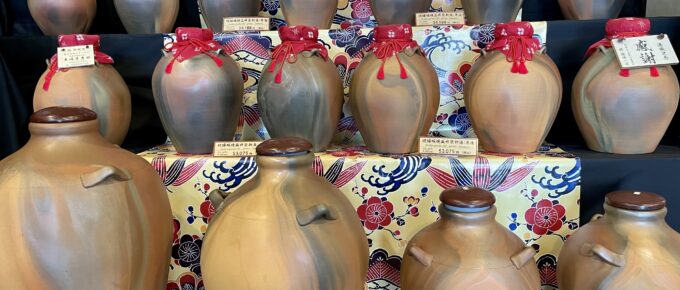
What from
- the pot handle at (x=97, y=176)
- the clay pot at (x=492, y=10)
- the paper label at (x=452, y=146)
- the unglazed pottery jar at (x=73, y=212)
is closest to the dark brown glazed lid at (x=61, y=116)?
the unglazed pottery jar at (x=73, y=212)

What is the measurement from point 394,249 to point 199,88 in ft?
2.03

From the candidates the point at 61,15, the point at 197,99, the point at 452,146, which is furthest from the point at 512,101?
the point at 61,15

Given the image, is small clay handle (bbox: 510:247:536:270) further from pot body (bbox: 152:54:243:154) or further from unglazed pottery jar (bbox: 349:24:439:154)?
pot body (bbox: 152:54:243:154)

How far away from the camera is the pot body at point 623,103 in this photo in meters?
1.32

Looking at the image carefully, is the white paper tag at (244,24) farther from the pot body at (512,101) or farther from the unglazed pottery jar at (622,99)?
the unglazed pottery jar at (622,99)

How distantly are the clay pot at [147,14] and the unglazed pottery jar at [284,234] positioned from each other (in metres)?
0.93

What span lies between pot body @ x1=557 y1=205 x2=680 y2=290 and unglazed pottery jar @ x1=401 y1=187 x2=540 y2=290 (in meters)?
0.11

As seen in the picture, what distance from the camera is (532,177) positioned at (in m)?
1.29

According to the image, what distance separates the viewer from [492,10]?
1.62m

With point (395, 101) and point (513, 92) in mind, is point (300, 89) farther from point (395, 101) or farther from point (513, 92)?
point (513, 92)

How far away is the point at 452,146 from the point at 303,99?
0.38 metres

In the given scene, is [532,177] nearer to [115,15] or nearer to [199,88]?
[199,88]

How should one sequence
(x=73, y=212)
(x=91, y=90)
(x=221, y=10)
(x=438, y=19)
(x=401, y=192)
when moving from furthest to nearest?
(x=221, y=10) < (x=438, y=19) < (x=91, y=90) < (x=401, y=192) < (x=73, y=212)

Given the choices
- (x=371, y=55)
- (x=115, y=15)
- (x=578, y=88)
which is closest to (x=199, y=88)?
(x=371, y=55)
